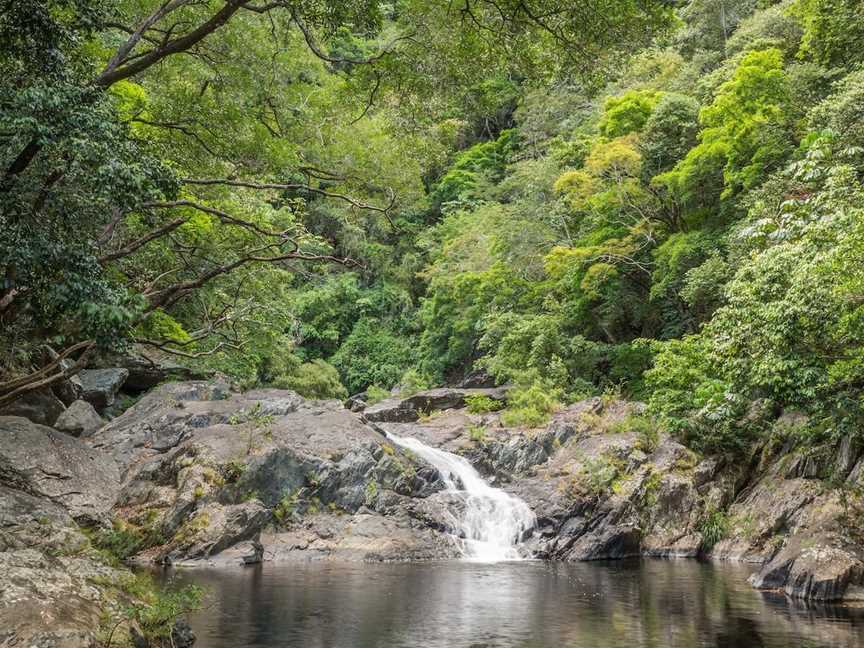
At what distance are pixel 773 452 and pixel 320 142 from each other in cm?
1724

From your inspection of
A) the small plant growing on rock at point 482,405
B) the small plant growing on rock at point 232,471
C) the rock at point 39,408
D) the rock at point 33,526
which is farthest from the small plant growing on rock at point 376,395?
the rock at point 33,526

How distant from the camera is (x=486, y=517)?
23766mm

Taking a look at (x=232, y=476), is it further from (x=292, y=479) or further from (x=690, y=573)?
(x=690, y=573)

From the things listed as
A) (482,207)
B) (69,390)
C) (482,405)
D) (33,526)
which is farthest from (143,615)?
(482,207)

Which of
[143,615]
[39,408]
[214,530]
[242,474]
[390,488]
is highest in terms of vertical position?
[39,408]

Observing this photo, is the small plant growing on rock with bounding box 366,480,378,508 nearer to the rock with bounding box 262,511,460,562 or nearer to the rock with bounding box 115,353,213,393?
the rock with bounding box 262,511,460,562

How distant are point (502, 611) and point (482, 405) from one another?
19.3m

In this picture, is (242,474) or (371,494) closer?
(242,474)

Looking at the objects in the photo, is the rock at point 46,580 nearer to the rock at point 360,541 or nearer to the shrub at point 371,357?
the rock at point 360,541

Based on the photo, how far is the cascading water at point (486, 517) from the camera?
22.6 metres

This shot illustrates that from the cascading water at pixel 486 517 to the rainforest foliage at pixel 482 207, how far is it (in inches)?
181

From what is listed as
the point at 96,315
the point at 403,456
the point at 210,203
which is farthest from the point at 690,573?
the point at 96,315

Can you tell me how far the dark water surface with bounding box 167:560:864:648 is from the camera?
11.2 m

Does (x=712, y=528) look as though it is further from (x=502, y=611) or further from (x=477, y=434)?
(x=502, y=611)
